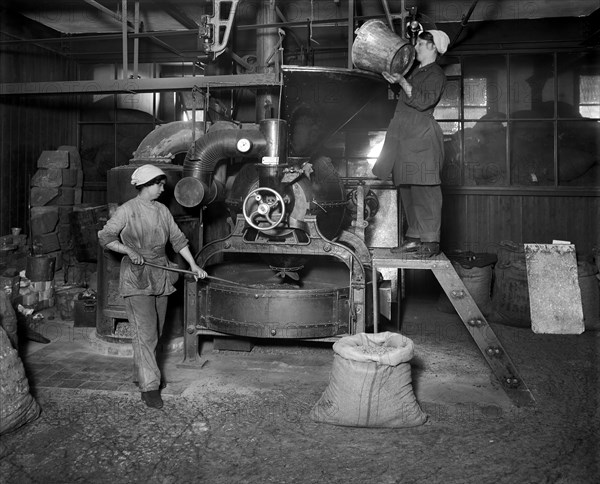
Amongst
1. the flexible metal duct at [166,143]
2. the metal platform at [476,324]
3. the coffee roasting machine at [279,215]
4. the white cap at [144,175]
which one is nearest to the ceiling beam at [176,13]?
the coffee roasting machine at [279,215]

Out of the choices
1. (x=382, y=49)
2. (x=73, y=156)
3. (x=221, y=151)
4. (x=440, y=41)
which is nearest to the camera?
(x=382, y=49)

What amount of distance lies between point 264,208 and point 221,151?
0.88m

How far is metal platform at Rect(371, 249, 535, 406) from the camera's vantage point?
4.31 meters

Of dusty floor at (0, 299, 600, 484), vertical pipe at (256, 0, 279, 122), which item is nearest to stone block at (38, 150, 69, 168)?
dusty floor at (0, 299, 600, 484)

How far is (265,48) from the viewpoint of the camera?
227 inches

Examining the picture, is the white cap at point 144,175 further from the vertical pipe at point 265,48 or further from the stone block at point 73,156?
the stone block at point 73,156

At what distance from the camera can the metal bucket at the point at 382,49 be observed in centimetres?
461

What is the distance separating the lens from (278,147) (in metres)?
4.94

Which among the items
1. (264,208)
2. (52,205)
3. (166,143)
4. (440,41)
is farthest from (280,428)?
(52,205)

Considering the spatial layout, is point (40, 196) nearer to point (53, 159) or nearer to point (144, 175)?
point (53, 159)

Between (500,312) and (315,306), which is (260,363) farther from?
(500,312)

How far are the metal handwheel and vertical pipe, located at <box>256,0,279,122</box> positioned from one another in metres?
1.24

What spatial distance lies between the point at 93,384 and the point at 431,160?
10.6 feet

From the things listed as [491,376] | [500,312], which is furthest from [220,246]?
[500,312]
